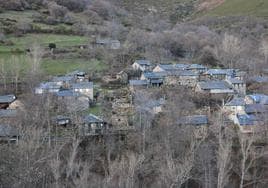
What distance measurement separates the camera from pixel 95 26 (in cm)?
5122

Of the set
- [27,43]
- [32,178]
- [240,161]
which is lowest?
[240,161]

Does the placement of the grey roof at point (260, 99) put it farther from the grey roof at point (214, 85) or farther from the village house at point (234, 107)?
the grey roof at point (214, 85)

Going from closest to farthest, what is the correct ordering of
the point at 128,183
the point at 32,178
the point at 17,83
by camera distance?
the point at 32,178 → the point at 128,183 → the point at 17,83

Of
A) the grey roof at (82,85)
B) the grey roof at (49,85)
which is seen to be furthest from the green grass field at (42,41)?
the grey roof at (82,85)

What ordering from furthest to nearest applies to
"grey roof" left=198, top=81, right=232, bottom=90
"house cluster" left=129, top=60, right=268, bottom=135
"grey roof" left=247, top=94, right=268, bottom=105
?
"grey roof" left=198, top=81, right=232, bottom=90 → "grey roof" left=247, top=94, right=268, bottom=105 → "house cluster" left=129, top=60, right=268, bottom=135

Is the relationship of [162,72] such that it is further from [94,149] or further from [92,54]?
[94,149]

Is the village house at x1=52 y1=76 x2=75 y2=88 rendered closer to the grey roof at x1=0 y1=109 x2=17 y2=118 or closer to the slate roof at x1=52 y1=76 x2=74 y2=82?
the slate roof at x1=52 y1=76 x2=74 y2=82

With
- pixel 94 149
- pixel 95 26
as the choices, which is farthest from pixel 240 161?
pixel 95 26

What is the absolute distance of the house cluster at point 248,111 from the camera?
24.1 m

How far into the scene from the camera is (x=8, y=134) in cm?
2041

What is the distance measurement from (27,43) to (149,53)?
10.5 meters

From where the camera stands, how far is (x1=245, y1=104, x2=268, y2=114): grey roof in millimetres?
26008

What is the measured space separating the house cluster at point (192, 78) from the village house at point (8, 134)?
11.6 metres

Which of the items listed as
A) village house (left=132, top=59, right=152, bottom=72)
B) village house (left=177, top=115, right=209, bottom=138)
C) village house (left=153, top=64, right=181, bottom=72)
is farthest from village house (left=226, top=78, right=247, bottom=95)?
village house (left=177, top=115, right=209, bottom=138)
